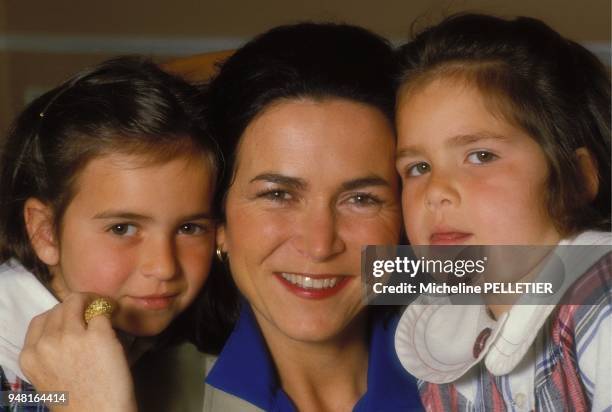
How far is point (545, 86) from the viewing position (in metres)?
0.72

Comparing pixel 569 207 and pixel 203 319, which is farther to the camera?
pixel 203 319

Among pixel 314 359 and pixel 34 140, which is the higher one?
pixel 34 140

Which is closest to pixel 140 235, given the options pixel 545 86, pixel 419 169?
pixel 419 169

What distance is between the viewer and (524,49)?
2.38ft

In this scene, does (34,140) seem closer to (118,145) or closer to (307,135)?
(118,145)

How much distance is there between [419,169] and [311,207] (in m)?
0.10

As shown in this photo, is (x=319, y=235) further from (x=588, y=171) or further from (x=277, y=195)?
(x=588, y=171)

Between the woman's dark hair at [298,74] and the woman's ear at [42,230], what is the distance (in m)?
0.17

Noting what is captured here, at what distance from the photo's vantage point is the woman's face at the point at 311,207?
73cm

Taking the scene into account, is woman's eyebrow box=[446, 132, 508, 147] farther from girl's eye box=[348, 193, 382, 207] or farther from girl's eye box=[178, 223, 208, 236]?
girl's eye box=[178, 223, 208, 236]

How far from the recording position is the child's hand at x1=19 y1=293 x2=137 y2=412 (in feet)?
2.33

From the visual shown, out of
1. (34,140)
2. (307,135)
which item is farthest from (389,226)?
(34,140)

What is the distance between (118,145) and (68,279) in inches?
5.5

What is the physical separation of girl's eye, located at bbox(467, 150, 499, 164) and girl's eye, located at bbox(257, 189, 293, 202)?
0.16 metres
